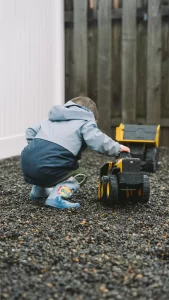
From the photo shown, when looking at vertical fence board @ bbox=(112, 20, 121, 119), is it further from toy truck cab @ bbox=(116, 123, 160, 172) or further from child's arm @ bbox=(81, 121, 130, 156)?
child's arm @ bbox=(81, 121, 130, 156)

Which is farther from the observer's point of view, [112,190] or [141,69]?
[141,69]

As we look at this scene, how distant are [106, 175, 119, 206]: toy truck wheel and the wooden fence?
282 centimetres

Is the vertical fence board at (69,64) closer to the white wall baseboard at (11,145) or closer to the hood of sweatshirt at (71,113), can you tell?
the white wall baseboard at (11,145)

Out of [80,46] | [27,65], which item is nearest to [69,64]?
[80,46]

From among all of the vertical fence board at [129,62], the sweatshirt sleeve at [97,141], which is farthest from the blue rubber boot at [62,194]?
the vertical fence board at [129,62]

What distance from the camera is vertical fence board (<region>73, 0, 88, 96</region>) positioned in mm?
6273

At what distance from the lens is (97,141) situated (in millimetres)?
3498

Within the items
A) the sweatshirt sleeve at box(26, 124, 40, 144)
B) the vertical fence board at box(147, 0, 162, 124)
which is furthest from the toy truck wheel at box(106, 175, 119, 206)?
the vertical fence board at box(147, 0, 162, 124)

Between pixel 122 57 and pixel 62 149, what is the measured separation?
2937 millimetres

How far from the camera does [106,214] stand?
338 cm


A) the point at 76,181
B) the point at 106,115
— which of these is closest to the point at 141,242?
the point at 76,181

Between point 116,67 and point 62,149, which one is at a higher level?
point 116,67

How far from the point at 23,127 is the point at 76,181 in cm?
222

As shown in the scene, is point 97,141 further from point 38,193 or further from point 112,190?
point 38,193
